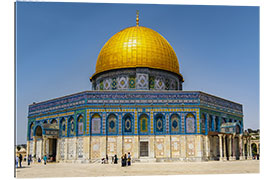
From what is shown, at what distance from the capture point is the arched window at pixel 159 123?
86.7ft

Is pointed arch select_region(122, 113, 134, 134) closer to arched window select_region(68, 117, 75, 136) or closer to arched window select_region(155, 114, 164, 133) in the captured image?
arched window select_region(155, 114, 164, 133)

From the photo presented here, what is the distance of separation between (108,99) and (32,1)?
38.4 ft

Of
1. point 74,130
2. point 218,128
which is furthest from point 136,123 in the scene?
point 218,128

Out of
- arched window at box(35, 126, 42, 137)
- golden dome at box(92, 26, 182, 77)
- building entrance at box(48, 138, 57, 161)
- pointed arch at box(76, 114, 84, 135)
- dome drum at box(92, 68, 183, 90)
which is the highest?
golden dome at box(92, 26, 182, 77)

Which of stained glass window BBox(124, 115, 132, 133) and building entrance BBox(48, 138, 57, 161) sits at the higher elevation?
stained glass window BBox(124, 115, 132, 133)

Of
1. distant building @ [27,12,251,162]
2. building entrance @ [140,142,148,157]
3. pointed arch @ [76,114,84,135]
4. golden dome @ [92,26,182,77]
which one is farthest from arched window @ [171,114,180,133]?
pointed arch @ [76,114,84,135]

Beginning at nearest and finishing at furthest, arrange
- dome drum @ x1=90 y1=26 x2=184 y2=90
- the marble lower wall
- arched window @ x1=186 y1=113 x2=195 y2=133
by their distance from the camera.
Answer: the marble lower wall
arched window @ x1=186 y1=113 x2=195 y2=133
dome drum @ x1=90 y1=26 x2=184 y2=90

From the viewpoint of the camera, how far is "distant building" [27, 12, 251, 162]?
2594 cm

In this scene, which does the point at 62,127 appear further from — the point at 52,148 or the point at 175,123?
the point at 175,123

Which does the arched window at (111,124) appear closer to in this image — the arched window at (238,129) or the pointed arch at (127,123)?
the pointed arch at (127,123)

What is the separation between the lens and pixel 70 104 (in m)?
27.7

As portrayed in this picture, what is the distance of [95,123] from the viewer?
26.1 metres

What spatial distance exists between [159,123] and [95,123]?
4968mm

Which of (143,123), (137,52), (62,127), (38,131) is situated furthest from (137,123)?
→ (38,131)
